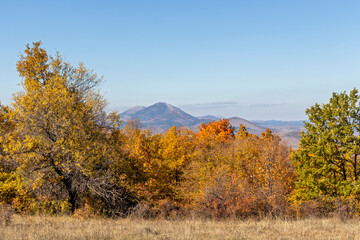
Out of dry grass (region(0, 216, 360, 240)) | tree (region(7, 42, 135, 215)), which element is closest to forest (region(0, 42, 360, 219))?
tree (region(7, 42, 135, 215))

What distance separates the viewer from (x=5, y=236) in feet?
35.0

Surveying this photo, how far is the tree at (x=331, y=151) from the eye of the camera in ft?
93.2

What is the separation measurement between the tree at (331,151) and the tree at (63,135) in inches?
718

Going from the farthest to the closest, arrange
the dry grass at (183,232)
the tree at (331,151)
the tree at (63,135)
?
the tree at (331,151)
the tree at (63,135)
the dry grass at (183,232)

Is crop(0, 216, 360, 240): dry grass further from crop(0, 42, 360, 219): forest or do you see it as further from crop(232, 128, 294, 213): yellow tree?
crop(232, 128, 294, 213): yellow tree

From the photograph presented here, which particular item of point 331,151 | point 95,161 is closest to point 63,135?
point 95,161

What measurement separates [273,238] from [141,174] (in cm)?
1652

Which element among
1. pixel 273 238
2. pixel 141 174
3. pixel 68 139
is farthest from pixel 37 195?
pixel 273 238

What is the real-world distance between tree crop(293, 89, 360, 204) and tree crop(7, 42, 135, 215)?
59.8 feet

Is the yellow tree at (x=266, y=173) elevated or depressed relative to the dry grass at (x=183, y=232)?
depressed

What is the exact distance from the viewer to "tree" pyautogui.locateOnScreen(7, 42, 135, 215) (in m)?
A: 21.0

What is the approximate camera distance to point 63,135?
21297 millimetres

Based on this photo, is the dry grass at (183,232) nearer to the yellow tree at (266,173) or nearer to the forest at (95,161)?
the forest at (95,161)

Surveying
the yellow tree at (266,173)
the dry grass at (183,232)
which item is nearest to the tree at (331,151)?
the yellow tree at (266,173)
